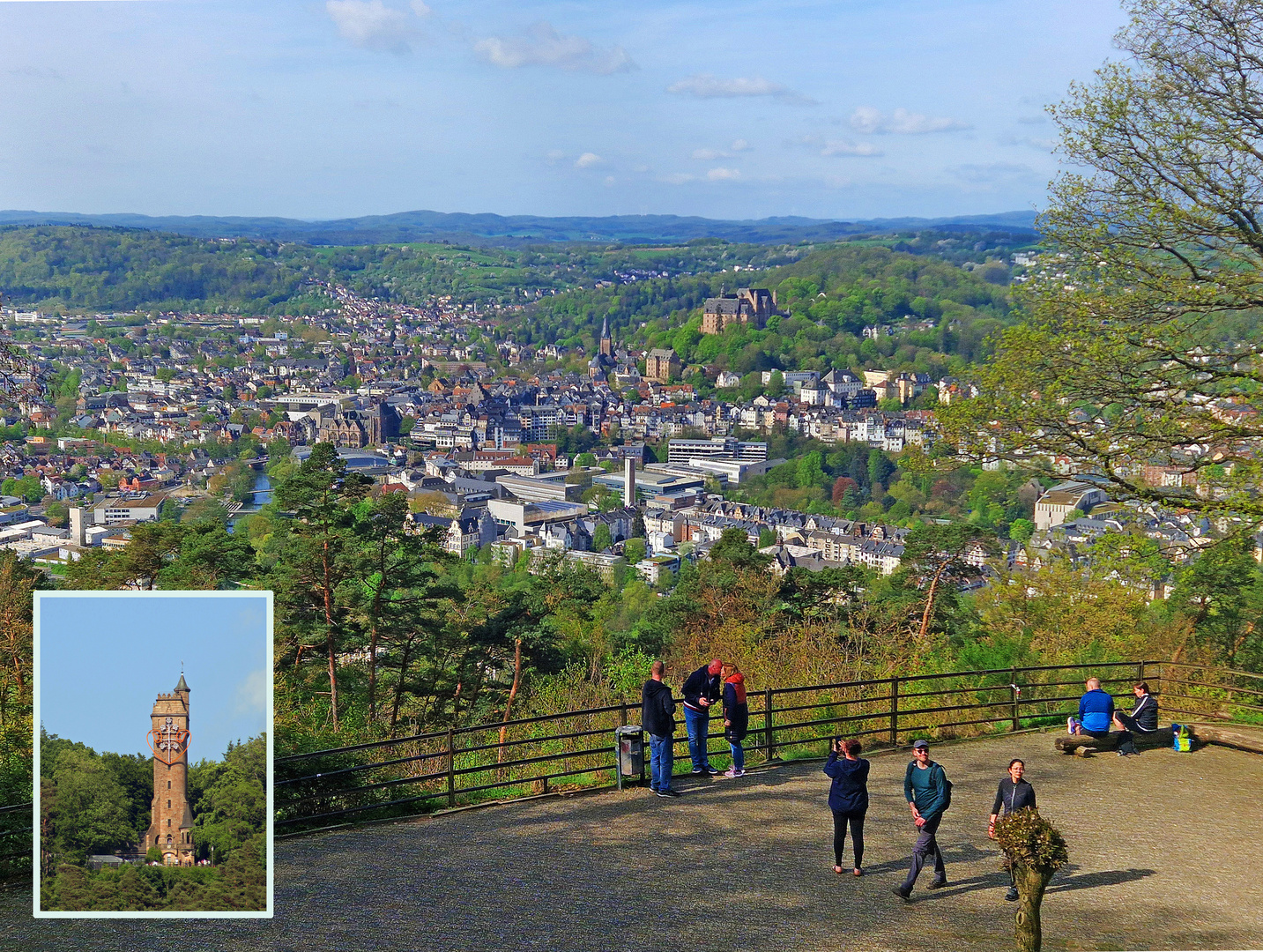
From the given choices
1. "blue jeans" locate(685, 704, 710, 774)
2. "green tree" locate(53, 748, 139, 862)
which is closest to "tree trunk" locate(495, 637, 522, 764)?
"blue jeans" locate(685, 704, 710, 774)

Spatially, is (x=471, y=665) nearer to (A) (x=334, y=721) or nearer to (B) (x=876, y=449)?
(A) (x=334, y=721)

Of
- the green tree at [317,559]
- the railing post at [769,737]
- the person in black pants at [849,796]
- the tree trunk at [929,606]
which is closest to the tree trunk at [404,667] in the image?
the green tree at [317,559]

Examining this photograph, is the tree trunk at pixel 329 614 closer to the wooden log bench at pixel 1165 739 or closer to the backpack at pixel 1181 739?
the wooden log bench at pixel 1165 739

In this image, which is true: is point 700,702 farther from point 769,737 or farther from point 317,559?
point 317,559

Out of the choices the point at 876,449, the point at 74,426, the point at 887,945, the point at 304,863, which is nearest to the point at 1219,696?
the point at 887,945

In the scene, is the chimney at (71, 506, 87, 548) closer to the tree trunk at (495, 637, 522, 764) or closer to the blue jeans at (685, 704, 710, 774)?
the tree trunk at (495, 637, 522, 764)

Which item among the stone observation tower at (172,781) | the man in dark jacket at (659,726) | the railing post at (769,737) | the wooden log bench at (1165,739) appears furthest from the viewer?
the wooden log bench at (1165,739)
